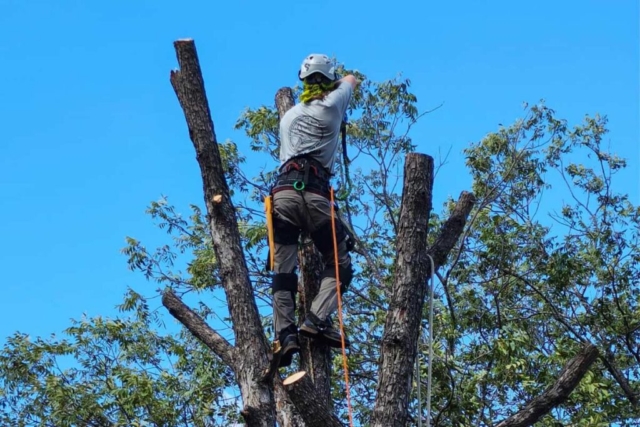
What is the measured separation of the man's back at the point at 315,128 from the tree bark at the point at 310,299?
15.3 inches

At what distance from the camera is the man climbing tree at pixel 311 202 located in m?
4.30

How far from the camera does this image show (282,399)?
4.17 metres

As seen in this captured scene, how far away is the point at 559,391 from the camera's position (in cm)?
378

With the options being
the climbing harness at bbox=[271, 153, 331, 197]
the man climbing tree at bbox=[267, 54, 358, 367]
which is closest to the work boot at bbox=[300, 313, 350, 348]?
the man climbing tree at bbox=[267, 54, 358, 367]

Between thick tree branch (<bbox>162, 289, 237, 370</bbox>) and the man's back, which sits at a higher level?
the man's back

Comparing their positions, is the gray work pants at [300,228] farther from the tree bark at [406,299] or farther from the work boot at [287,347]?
the tree bark at [406,299]

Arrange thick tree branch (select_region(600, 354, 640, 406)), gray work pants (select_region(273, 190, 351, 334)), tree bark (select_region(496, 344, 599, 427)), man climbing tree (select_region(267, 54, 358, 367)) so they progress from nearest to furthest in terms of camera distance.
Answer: tree bark (select_region(496, 344, 599, 427)), man climbing tree (select_region(267, 54, 358, 367)), gray work pants (select_region(273, 190, 351, 334)), thick tree branch (select_region(600, 354, 640, 406))

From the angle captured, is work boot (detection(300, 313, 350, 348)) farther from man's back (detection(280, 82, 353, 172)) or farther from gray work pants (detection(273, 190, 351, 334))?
man's back (detection(280, 82, 353, 172))

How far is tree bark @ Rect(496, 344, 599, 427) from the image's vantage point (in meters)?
3.79

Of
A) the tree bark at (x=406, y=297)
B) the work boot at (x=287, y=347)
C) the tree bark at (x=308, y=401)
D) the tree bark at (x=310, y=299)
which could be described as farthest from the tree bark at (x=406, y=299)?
the work boot at (x=287, y=347)

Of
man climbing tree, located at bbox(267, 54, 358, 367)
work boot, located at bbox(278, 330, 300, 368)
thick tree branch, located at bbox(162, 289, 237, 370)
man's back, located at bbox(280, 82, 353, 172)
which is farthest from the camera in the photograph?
man's back, located at bbox(280, 82, 353, 172)

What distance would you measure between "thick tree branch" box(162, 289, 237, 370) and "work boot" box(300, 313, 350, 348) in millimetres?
378

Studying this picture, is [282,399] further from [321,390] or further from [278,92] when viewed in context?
[278,92]

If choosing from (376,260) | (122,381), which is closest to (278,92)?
(122,381)
